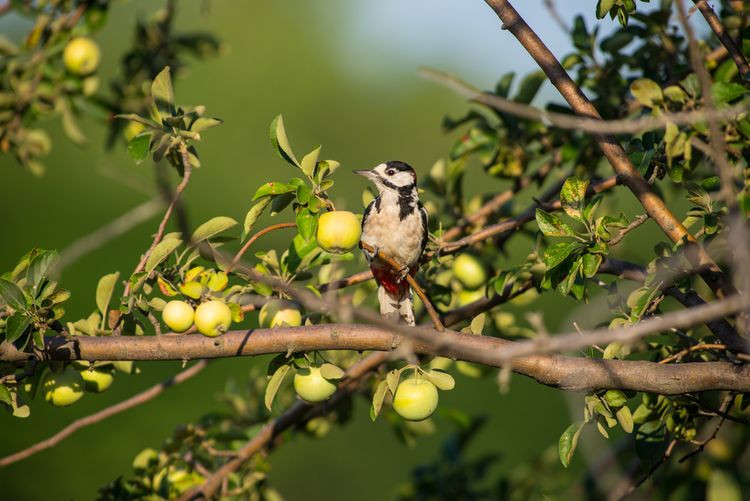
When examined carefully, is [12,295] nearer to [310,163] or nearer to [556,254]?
[310,163]

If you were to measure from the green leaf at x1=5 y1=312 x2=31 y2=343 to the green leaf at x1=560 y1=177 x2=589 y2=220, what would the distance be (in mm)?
1651

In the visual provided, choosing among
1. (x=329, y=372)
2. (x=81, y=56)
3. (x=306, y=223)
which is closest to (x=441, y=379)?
(x=329, y=372)

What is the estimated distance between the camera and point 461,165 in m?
3.70

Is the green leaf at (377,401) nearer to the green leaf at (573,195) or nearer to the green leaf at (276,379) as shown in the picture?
the green leaf at (276,379)

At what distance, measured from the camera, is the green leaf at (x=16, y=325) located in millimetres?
2295

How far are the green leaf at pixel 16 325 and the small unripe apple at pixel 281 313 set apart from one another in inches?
30.4

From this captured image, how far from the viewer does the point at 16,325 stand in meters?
2.32

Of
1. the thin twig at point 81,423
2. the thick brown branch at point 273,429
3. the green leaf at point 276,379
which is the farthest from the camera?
the thick brown branch at point 273,429

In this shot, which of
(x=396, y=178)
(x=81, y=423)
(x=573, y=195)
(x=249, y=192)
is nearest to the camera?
(x=573, y=195)

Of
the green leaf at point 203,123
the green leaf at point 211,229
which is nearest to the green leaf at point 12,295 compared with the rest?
the green leaf at point 211,229

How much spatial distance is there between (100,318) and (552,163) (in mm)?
2018

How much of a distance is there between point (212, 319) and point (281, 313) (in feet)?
1.40

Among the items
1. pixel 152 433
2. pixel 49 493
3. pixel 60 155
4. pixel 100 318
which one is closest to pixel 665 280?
pixel 100 318

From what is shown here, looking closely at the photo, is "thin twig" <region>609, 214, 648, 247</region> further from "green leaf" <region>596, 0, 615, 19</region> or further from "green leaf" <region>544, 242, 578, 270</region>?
"green leaf" <region>596, 0, 615, 19</region>
